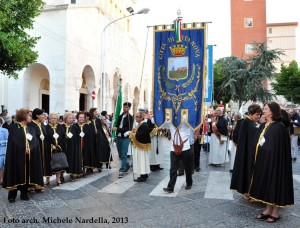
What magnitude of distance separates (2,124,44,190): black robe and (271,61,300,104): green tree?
136 ft

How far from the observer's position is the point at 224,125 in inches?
442

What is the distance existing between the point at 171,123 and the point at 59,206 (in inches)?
119

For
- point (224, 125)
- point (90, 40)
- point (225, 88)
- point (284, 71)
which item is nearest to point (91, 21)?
point (90, 40)

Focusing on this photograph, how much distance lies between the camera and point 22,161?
6.55 metres

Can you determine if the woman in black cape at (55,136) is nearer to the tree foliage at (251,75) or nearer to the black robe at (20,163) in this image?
the black robe at (20,163)

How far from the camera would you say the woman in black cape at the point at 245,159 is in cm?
625

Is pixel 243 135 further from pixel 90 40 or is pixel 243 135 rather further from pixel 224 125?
pixel 90 40

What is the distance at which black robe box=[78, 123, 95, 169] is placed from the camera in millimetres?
9242

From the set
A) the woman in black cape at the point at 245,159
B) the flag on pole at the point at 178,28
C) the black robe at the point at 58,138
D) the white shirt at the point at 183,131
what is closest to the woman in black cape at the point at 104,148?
the black robe at the point at 58,138

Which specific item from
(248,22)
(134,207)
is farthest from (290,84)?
(134,207)

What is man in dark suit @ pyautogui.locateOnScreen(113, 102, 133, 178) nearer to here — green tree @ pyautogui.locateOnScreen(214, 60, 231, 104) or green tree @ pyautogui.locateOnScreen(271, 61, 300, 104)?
green tree @ pyautogui.locateOnScreen(214, 60, 231, 104)

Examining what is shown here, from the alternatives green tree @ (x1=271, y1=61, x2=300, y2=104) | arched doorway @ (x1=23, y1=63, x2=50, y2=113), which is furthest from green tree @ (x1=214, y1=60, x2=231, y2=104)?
arched doorway @ (x1=23, y1=63, x2=50, y2=113)

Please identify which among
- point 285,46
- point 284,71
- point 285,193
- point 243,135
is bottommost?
point 285,193

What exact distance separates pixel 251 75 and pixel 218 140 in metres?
21.1
